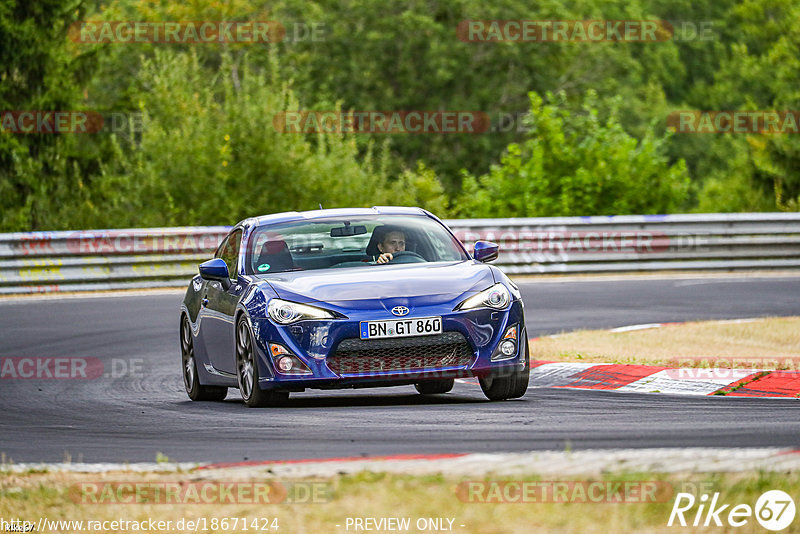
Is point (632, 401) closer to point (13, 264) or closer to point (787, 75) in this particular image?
point (13, 264)

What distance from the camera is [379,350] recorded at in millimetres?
9594

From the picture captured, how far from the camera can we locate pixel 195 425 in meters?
9.26

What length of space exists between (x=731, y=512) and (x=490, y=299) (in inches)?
179

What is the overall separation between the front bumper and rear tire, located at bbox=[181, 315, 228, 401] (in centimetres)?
201

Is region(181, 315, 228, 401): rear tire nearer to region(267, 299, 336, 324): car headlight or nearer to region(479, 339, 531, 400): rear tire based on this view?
region(267, 299, 336, 324): car headlight

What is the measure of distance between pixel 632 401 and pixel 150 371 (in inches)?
223

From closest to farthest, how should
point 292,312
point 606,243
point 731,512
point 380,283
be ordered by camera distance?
point 731,512
point 292,312
point 380,283
point 606,243

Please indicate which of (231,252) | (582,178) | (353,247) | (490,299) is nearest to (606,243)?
(582,178)

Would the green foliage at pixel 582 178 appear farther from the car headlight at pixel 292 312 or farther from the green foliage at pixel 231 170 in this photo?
the car headlight at pixel 292 312

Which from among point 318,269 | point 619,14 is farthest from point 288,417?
point 619,14

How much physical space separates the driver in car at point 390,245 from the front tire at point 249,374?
3.86ft

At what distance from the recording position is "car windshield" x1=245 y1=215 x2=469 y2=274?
1077 centimetres

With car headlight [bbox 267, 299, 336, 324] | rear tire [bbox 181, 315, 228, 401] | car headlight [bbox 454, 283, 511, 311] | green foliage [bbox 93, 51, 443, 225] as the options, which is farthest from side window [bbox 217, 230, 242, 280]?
green foliage [bbox 93, 51, 443, 225]

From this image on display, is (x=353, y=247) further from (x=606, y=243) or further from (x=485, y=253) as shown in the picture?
(x=606, y=243)
